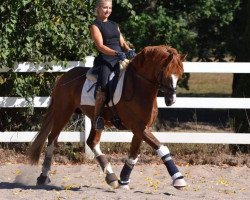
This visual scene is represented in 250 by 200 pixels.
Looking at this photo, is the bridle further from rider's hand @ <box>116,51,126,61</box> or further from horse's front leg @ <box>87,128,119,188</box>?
horse's front leg @ <box>87,128,119,188</box>

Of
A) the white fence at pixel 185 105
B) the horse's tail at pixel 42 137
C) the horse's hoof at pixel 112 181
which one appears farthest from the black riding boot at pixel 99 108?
the white fence at pixel 185 105

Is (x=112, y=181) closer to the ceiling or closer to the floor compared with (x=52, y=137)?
closer to the floor

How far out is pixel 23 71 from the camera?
39.7ft

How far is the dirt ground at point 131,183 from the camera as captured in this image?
8.90 m

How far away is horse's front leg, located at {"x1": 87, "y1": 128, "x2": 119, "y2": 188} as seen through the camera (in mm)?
9109

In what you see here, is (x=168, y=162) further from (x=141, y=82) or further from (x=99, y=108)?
(x=99, y=108)

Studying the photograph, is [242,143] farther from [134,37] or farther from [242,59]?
[134,37]

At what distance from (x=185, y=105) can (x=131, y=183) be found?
7.08 feet

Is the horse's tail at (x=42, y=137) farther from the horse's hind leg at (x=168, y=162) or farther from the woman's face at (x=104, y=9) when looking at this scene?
the horse's hind leg at (x=168, y=162)

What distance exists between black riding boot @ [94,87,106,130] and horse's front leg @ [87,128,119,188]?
16.4 inches

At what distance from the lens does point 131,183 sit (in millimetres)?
10234

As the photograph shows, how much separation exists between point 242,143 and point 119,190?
3361 mm

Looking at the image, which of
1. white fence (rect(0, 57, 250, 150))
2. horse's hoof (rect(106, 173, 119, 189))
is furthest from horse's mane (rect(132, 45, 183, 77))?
white fence (rect(0, 57, 250, 150))

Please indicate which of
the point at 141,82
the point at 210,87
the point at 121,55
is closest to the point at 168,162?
the point at 141,82
